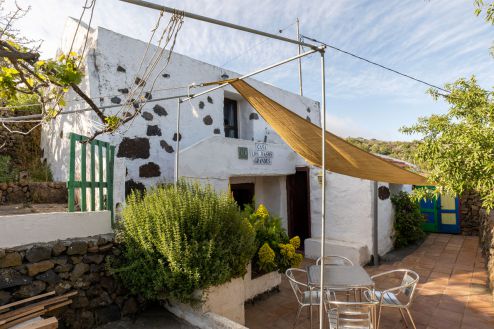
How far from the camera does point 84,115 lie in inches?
187

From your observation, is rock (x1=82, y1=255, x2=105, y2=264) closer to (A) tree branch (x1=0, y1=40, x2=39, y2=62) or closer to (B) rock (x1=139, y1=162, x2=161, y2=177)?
(B) rock (x1=139, y1=162, x2=161, y2=177)

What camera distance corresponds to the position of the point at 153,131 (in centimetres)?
526

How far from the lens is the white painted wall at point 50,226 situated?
290 centimetres

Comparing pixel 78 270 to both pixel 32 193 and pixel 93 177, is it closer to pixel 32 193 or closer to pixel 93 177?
pixel 93 177

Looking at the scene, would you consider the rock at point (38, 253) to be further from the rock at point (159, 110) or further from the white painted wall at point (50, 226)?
the rock at point (159, 110)

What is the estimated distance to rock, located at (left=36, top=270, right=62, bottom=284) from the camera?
2.99 metres

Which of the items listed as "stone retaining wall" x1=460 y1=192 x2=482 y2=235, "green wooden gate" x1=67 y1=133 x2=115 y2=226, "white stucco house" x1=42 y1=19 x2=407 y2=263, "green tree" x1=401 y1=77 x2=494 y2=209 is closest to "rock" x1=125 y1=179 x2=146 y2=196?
"white stucco house" x1=42 y1=19 x2=407 y2=263

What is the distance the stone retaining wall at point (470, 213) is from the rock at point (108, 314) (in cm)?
1034

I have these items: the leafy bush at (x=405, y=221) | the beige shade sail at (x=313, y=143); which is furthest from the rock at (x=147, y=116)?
the leafy bush at (x=405, y=221)

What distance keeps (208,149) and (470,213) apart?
8994 mm

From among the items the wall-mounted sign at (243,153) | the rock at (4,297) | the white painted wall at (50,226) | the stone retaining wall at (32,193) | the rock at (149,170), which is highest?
the wall-mounted sign at (243,153)

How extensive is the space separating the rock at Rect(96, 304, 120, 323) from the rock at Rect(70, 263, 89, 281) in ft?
1.52

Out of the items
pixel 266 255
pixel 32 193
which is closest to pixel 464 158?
pixel 266 255

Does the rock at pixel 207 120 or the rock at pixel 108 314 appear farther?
the rock at pixel 207 120
